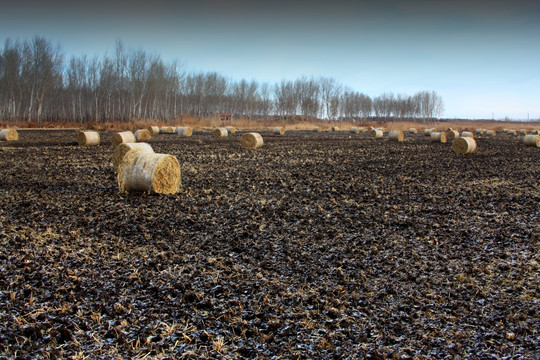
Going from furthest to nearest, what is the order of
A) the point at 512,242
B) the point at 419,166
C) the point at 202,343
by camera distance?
the point at 419,166
the point at 512,242
the point at 202,343

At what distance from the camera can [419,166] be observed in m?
15.5

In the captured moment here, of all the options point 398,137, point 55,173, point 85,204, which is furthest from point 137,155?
point 398,137

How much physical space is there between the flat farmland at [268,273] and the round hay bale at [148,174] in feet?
0.97

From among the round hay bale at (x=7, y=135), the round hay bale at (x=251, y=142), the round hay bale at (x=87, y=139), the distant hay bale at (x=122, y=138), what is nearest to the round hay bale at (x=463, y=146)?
the round hay bale at (x=251, y=142)

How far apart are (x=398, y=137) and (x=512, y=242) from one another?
25.4 m

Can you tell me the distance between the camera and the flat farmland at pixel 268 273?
3.68 metres

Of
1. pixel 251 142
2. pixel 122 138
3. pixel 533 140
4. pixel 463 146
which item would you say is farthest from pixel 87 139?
pixel 533 140

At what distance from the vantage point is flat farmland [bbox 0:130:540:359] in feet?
12.1

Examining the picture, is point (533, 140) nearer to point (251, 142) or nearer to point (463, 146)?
point (463, 146)

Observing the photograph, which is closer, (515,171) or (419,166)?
(515,171)

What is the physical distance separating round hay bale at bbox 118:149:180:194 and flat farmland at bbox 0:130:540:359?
0.29 meters

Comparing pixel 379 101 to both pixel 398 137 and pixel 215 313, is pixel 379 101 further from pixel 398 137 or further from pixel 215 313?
pixel 215 313

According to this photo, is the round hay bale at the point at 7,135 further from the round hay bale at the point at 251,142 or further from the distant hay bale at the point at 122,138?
the round hay bale at the point at 251,142

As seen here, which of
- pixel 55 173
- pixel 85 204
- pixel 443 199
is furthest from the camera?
pixel 55 173
